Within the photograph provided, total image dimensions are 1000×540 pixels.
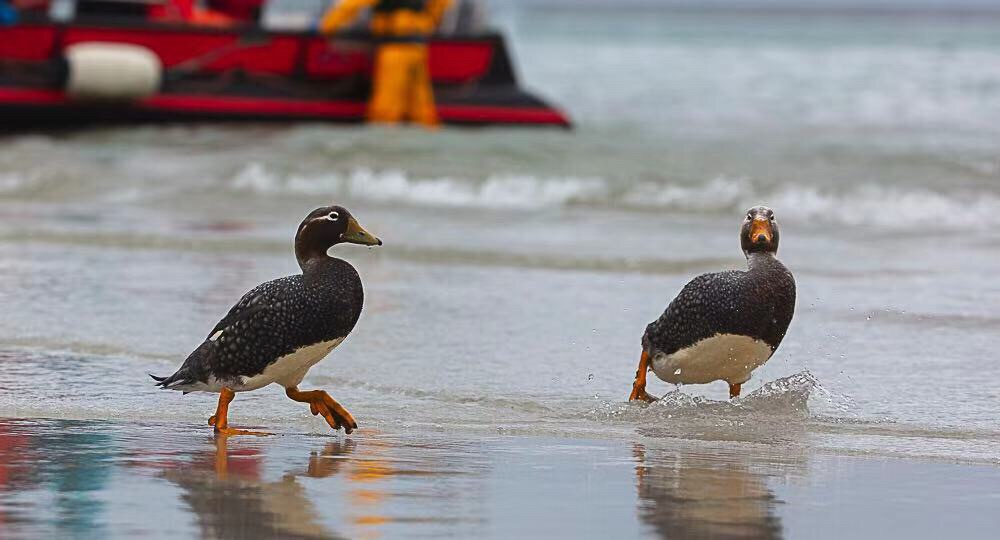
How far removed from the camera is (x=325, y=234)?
23.1 ft

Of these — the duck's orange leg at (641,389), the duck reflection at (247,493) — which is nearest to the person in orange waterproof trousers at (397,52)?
the duck's orange leg at (641,389)

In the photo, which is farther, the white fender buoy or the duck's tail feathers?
the white fender buoy

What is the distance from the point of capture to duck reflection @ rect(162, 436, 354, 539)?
17.7 feet

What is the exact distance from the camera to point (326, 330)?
6809 mm

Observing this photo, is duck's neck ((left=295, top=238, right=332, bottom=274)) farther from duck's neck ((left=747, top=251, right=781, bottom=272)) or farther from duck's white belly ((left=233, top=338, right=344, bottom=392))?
duck's neck ((left=747, top=251, right=781, bottom=272))

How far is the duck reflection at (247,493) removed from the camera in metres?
5.39

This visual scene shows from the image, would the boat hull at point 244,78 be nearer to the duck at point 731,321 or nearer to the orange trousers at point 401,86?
the orange trousers at point 401,86

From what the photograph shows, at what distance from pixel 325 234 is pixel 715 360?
5.48 ft

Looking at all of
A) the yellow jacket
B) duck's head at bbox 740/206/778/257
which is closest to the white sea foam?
the yellow jacket

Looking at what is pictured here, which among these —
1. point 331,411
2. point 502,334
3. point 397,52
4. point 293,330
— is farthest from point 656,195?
point 293,330

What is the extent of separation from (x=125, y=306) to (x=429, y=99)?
13760mm

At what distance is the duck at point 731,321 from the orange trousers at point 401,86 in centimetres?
1581

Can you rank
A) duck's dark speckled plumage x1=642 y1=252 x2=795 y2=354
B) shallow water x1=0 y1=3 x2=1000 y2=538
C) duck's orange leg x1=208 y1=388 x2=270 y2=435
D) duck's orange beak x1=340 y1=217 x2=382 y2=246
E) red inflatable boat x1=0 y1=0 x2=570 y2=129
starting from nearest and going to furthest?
1. shallow water x1=0 y1=3 x2=1000 y2=538
2. duck's orange leg x1=208 y1=388 x2=270 y2=435
3. duck's orange beak x1=340 y1=217 x2=382 y2=246
4. duck's dark speckled plumage x1=642 y1=252 x2=795 y2=354
5. red inflatable boat x1=0 y1=0 x2=570 y2=129

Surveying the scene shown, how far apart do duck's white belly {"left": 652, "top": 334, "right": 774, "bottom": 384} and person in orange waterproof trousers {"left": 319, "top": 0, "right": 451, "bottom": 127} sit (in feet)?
51.9
